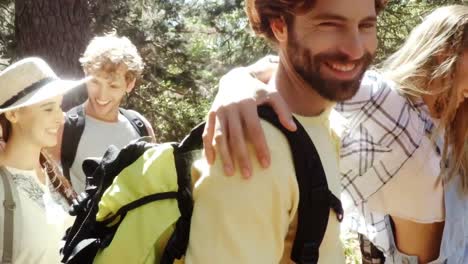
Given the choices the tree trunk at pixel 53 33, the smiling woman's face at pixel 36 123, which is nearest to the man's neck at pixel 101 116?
the smiling woman's face at pixel 36 123

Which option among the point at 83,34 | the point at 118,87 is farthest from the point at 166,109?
the point at 118,87

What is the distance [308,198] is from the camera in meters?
1.33

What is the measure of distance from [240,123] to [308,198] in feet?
0.71

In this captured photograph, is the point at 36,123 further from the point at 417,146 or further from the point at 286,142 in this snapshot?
the point at 286,142

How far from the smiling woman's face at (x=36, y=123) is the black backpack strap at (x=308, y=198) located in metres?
1.77

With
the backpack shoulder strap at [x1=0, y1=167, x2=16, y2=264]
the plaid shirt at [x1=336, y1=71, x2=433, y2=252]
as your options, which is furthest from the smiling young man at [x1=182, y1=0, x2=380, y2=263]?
the backpack shoulder strap at [x1=0, y1=167, x2=16, y2=264]

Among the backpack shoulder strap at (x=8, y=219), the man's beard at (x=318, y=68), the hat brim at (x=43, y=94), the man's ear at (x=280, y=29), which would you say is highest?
the man's ear at (x=280, y=29)

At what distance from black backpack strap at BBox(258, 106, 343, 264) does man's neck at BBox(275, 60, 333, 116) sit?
221mm

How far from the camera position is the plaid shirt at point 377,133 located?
2422 mm

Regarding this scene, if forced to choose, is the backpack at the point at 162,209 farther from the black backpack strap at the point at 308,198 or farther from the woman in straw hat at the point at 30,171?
the woman in straw hat at the point at 30,171

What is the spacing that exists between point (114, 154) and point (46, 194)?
1.39m

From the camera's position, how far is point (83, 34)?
21.9 ft

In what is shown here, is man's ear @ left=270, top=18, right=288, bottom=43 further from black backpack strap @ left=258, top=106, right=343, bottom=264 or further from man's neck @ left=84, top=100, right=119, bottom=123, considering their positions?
man's neck @ left=84, top=100, right=119, bottom=123

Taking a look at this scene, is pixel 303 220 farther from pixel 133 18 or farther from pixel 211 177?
pixel 133 18
